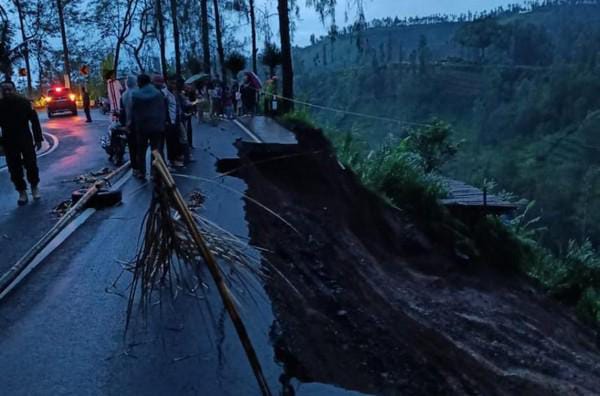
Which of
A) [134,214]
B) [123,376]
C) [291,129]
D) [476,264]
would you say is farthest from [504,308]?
[291,129]

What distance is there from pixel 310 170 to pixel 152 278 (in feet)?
28.5

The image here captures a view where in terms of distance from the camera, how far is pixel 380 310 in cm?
778

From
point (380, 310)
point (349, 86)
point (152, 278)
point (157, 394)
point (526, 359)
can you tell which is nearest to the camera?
point (157, 394)

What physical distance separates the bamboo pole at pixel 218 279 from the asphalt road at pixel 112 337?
917mm

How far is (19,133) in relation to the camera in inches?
401

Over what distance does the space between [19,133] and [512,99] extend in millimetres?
96496

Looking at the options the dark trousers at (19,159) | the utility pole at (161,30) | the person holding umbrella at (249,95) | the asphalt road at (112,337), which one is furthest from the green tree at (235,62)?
the asphalt road at (112,337)

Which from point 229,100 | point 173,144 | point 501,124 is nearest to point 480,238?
point 173,144

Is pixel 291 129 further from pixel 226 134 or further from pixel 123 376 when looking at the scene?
pixel 123 376

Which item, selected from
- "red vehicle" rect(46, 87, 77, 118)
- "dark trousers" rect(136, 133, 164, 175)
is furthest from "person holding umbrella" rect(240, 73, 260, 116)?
"dark trousers" rect(136, 133, 164, 175)

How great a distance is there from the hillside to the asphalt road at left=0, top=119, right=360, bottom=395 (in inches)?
1954

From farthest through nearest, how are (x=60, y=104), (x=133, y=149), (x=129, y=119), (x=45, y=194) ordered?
1. (x=60, y=104)
2. (x=133, y=149)
3. (x=45, y=194)
4. (x=129, y=119)

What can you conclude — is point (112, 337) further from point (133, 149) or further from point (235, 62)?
point (235, 62)

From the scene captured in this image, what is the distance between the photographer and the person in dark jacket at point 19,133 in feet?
32.8
